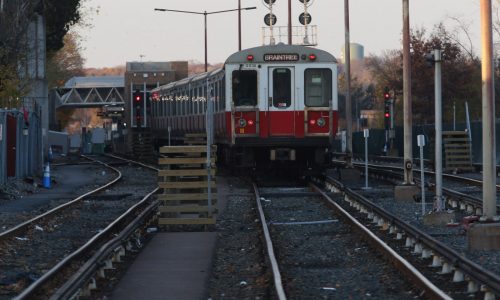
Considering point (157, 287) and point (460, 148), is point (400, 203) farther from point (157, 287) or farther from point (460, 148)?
point (460, 148)

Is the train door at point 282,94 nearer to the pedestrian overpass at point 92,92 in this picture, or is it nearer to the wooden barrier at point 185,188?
the wooden barrier at point 185,188

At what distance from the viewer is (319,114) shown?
88.7ft

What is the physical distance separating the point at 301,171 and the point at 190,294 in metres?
18.5

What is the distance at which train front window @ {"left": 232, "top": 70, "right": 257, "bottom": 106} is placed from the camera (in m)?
26.7

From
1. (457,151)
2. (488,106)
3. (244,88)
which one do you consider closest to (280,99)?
Result: (244,88)

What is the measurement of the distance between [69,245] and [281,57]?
12.6 m

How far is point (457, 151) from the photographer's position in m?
36.5

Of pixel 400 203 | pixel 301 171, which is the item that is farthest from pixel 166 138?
pixel 400 203

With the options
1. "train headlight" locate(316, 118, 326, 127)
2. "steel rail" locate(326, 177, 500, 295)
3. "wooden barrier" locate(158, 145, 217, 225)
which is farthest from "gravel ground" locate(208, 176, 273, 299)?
"train headlight" locate(316, 118, 326, 127)

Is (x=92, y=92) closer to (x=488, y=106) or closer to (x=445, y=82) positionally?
(x=445, y=82)

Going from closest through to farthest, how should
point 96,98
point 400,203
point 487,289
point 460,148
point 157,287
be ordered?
point 487,289 → point 157,287 → point 400,203 → point 460,148 → point 96,98

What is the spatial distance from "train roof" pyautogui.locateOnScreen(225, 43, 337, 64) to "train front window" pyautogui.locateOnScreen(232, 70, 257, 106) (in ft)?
1.20

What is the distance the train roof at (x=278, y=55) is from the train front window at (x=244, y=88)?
367 mm

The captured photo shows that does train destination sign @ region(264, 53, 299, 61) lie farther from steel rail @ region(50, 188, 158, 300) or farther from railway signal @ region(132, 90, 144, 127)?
railway signal @ region(132, 90, 144, 127)
